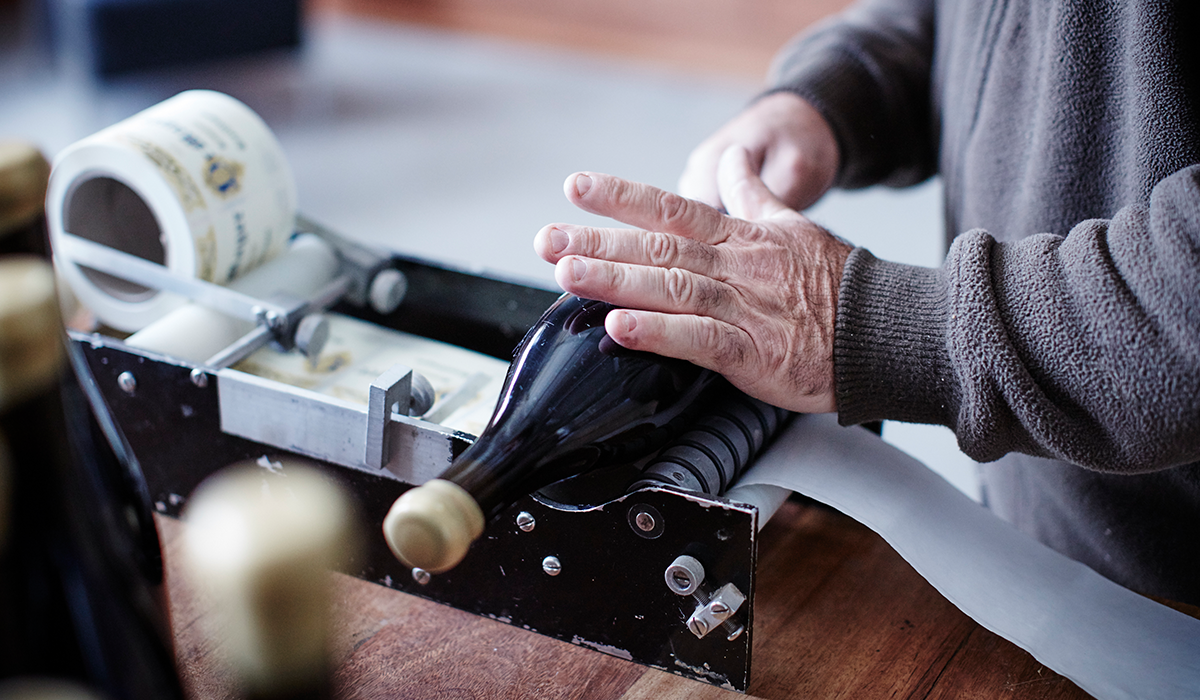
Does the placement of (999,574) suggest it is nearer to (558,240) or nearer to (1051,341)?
(1051,341)

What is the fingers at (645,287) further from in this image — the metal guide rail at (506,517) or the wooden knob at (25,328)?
the wooden knob at (25,328)

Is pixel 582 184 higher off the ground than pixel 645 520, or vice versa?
pixel 582 184

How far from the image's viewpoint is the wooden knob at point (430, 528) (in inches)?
16.6

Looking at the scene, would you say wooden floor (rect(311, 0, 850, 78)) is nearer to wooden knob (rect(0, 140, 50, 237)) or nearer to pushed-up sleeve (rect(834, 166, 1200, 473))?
pushed-up sleeve (rect(834, 166, 1200, 473))

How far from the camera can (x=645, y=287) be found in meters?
0.60

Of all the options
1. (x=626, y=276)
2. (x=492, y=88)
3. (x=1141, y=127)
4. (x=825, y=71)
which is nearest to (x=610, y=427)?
(x=626, y=276)

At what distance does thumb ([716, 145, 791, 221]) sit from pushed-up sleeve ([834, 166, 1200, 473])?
127 millimetres

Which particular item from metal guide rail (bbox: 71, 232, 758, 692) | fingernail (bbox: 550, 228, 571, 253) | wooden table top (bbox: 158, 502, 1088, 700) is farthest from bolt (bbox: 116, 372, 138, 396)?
fingernail (bbox: 550, 228, 571, 253)

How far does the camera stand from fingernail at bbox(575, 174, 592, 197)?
2.15 feet

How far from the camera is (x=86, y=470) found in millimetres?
375

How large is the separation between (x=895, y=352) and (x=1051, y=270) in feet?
0.34

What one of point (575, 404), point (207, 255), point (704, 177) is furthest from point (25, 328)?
point (704, 177)

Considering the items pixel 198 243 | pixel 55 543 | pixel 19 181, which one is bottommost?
pixel 198 243

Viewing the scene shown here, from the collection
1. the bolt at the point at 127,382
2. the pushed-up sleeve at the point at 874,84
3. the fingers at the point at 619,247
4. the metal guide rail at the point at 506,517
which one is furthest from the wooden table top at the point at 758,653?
the pushed-up sleeve at the point at 874,84
